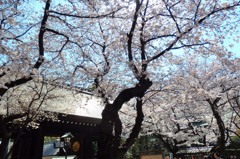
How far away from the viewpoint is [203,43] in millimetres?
6398

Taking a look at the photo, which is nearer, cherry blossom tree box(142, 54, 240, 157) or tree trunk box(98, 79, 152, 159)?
tree trunk box(98, 79, 152, 159)

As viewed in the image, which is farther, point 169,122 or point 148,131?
point 148,131

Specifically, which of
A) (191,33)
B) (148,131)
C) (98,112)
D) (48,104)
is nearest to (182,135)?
(148,131)

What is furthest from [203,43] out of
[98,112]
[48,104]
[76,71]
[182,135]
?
[182,135]

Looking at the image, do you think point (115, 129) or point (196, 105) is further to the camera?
point (196, 105)

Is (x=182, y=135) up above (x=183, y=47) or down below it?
below

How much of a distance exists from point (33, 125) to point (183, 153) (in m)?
10.8

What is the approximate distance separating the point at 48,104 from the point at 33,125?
3.04 ft

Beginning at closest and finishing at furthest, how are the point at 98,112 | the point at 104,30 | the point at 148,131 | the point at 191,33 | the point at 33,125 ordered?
1. the point at 191,33
2. the point at 104,30
3. the point at 33,125
4. the point at 98,112
5. the point at 148,131

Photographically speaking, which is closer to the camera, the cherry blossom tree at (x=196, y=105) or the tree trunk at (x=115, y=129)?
the tree trunk at (x=115, y=129)

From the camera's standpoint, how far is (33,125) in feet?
28.3

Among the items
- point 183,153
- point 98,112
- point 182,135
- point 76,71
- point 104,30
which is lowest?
point 183,153

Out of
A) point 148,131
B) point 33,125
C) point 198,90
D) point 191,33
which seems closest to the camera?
point 191,33

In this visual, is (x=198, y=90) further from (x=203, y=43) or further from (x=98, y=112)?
(x=98, y=112)
